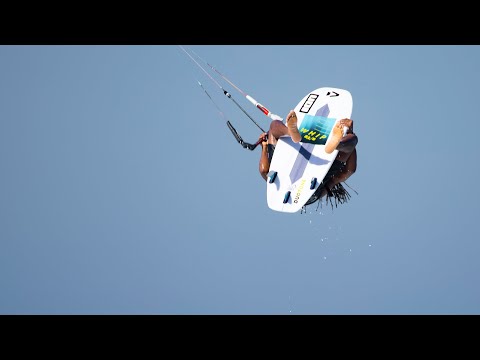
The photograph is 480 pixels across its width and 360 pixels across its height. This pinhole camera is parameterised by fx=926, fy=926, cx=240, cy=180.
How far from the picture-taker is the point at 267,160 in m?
19.8

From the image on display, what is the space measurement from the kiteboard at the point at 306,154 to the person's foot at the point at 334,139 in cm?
26

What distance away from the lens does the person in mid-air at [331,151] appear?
61.0 feet

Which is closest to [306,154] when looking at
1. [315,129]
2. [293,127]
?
[315,129]

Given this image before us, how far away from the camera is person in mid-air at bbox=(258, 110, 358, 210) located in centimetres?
1858

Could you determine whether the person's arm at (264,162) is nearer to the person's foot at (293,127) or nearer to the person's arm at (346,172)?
the person's foot at (293,127)

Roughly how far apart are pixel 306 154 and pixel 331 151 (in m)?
0.90

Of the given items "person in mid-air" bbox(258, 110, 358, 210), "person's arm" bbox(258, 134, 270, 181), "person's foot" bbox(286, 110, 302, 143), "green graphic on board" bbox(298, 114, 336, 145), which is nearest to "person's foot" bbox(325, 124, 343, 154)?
"person in mid-air" bbox(258, 110, 358, 210)

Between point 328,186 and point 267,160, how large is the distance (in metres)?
1.43

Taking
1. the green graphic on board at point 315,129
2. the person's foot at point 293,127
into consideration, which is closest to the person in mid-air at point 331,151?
the person's foot at point 293,127

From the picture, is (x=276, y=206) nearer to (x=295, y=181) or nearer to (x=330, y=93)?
(x=295, y=181)

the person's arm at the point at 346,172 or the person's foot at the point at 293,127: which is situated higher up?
the person's foot at the point at 293,127

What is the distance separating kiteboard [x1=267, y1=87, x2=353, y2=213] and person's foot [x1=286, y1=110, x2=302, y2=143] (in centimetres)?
58

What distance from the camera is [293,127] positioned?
18656 mm

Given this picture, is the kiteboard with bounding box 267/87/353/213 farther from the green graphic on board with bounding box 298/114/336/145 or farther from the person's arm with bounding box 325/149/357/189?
the person's arm with bounding box 325/149/357/189
